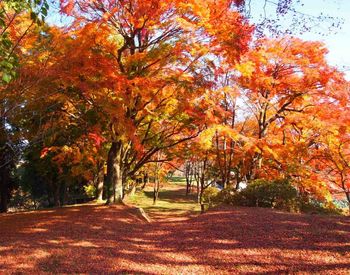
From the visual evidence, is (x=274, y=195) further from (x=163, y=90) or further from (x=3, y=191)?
(x=3, y=191)

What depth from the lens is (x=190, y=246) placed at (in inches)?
308

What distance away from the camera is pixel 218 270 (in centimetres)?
625

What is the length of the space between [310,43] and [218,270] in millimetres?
13906

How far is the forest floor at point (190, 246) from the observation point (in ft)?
20.5

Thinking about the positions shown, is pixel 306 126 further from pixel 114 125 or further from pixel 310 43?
pixel 114 125

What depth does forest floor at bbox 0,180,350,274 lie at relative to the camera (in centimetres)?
624

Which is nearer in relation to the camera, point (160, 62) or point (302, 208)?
point (160, 62)

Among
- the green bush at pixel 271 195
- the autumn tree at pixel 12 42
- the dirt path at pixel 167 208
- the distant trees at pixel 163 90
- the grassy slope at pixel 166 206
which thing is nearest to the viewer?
the autumn tree at pixel 12 42

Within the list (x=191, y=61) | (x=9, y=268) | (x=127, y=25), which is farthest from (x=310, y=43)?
(x=9, y=268)

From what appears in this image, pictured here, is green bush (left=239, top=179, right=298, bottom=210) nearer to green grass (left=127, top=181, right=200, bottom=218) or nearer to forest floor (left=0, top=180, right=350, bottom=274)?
forest floor (left=0, top=180, right=350, bottom=274)

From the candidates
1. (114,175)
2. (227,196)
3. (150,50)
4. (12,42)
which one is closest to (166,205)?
(114,175)

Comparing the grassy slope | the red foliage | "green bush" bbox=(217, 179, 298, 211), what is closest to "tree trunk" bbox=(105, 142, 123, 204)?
the grassy slope

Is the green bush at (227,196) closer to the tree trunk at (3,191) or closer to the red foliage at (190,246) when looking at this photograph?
the red foliage at (190,246)

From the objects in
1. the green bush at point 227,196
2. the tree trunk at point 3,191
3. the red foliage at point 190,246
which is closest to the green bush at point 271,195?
the green bush at point 227,196
